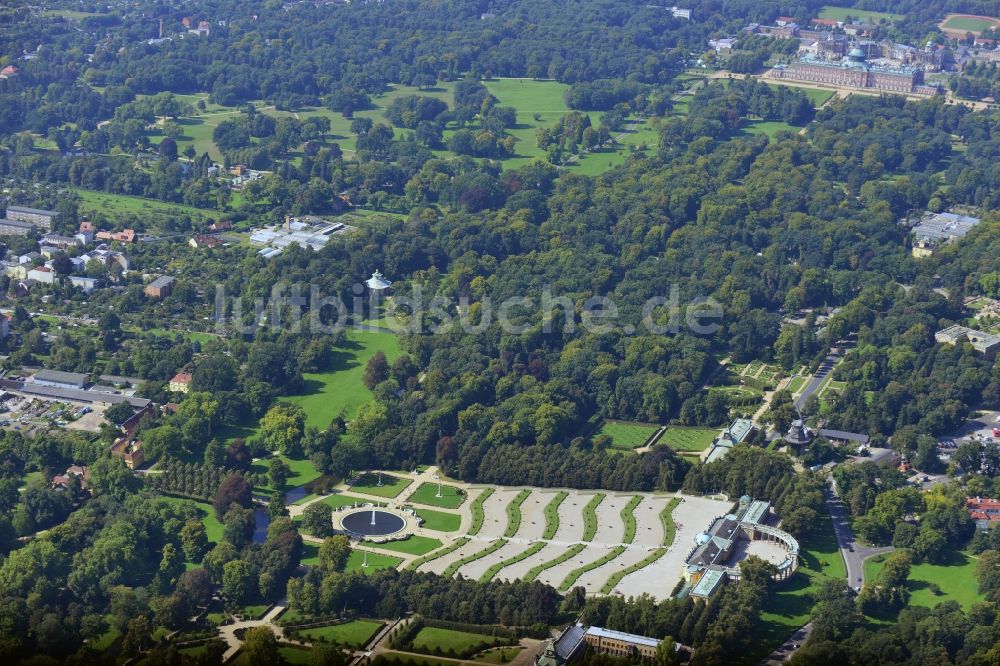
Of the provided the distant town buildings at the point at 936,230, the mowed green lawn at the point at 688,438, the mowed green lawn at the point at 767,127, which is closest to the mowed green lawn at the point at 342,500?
the mowed green lawn at the point at 688,438

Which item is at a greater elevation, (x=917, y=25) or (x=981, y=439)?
(x=917, y=25)

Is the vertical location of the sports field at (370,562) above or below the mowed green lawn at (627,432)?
below

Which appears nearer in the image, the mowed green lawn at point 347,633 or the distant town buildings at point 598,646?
the distant town buildings at point 598,646

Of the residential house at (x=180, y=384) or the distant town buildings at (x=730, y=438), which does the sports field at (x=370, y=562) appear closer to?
the distant town buildings at (x=730, y=438)

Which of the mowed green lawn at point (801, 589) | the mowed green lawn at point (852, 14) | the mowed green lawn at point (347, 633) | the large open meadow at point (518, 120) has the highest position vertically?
the mowed green lawn at point (852, 14)

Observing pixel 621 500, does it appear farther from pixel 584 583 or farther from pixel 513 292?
pixel 513 292

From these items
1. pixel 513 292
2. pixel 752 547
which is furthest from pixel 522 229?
pixel 752 547

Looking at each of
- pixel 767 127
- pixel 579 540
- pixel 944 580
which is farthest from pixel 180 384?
pixel 767 127
